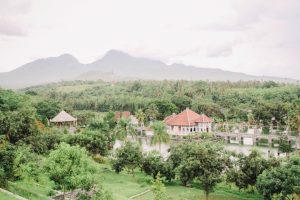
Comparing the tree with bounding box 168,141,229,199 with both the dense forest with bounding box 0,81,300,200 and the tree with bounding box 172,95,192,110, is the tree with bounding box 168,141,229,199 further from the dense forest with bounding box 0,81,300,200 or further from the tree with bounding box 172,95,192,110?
the tree with bounding box 172,95,192,110

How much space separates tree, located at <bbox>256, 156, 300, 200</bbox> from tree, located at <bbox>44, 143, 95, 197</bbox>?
1001cm

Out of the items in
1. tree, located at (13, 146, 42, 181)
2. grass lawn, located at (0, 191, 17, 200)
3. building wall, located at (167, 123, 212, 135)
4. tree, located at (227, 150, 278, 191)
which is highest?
tree, located at (13, 146, 42, 181)

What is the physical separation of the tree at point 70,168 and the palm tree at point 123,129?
27023 millimetres

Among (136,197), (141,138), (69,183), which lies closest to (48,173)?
(69,183)

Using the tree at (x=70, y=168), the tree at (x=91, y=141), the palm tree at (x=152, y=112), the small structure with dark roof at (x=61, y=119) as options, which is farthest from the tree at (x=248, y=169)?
the small structure with dark roof at (x=61, y=119)

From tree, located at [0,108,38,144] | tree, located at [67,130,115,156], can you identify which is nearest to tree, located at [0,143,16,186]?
tree, located at [0,108,38,144]

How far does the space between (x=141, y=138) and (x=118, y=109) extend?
36.7 meters

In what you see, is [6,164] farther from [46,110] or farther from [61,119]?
[46,110]

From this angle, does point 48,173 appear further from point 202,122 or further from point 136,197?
point 202,122

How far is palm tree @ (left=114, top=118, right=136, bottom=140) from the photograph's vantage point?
154 feet

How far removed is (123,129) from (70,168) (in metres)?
29.2

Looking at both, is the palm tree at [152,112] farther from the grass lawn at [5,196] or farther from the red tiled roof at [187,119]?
the grass lawn at [5,196]

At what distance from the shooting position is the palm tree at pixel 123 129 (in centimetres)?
4703

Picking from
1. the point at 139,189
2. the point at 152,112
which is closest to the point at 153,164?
the point at 139,189
